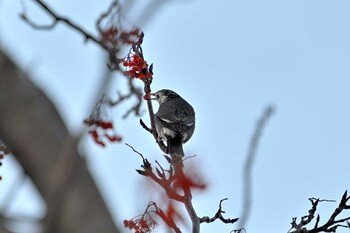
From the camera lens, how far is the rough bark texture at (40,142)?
4.44m

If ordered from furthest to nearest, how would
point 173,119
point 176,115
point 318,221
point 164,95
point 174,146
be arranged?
point 164,95 → point 176,115 → point 173,119 → point 174,146 → point 318,221

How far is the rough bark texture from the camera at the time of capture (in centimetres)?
444

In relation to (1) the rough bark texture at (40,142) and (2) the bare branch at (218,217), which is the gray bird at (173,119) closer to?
(1) the rough bark texture at (40,142)

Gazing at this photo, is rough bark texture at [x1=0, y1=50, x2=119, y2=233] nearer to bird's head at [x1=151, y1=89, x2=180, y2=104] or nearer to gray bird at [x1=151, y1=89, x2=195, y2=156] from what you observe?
gray bird at [x1=151, y1=89, x2=195, y2=156]

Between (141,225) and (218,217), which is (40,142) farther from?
(218,217)

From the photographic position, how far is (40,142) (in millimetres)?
5309

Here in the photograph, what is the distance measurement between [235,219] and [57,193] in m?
1.05

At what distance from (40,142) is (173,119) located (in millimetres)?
2134

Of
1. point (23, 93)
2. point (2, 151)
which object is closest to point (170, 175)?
point (2, 151)

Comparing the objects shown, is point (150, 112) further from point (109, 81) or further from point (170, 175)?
point (109, 81)

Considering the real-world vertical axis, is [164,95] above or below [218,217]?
above

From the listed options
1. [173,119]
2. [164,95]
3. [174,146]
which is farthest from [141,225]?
[164,95]

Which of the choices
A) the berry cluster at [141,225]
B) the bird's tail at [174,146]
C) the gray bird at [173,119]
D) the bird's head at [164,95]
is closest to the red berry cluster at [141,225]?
the berry cluster at [141,225]

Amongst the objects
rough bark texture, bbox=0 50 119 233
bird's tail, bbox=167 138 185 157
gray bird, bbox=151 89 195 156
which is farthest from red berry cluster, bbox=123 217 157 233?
gray bird, bbox=151 89 195 156
